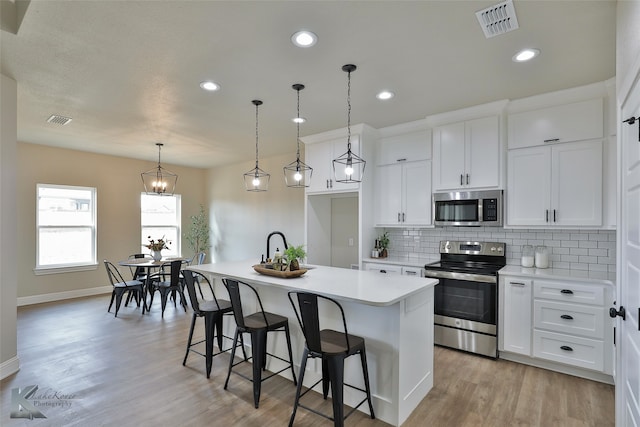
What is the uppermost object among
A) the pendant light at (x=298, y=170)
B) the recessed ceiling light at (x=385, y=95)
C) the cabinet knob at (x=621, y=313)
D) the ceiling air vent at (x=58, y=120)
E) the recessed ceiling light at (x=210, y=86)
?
the recessed ceiling light at (x=385, y=95)

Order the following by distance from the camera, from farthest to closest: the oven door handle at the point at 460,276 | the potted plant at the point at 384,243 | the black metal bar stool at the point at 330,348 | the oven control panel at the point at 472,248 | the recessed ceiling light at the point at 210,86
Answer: the potted plant at the point at 384,243, the oven control panel at the point at 472,248, the oven door handle at the point at 460,276, the recessed ceiling light at the point at 210,86, the black metal bar stool at the point at 330,348

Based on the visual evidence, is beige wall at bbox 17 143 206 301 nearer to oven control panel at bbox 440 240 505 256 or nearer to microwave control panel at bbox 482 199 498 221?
oven control panel at bbox 440 240 505 256

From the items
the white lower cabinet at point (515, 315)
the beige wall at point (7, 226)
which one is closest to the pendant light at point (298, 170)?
the white lower cabinet at point (515, 315)

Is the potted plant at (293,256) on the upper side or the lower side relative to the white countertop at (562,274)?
upper

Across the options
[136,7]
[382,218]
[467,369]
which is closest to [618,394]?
[467,369]

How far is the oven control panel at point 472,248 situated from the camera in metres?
3.88

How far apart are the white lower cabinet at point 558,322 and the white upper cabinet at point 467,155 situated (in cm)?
118

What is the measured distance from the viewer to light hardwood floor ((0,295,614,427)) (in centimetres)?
238

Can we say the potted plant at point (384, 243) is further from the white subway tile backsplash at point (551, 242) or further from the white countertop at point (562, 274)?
the white countertop at point (562, 274)

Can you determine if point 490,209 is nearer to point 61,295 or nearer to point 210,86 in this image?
point 210,86

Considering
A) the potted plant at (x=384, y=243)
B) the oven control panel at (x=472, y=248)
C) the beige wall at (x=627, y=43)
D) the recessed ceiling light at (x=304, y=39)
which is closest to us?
the beige wall at (x=627, y=43)

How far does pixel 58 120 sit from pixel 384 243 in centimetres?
471

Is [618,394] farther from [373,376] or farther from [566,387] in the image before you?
[373,376]

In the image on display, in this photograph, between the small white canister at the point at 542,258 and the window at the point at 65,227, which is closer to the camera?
the small white canister at the point at 542,258
